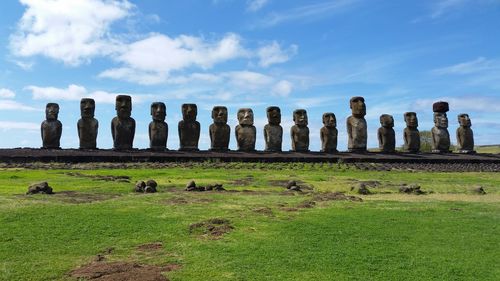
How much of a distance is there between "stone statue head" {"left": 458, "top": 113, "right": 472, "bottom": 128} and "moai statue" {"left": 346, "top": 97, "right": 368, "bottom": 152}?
7319 mm

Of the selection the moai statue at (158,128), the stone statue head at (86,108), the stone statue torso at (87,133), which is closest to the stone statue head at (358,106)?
the moai statue at (158,128)

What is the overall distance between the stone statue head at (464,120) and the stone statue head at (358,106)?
24.2 feet

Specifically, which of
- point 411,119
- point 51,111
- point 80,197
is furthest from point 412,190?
point 51,111

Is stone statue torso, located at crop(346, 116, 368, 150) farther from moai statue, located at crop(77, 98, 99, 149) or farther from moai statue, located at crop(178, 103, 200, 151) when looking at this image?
moai statue, located at crop(77, 98, 99, 149)

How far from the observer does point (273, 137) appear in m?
29.6

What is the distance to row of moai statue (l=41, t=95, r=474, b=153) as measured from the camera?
88.2 ft

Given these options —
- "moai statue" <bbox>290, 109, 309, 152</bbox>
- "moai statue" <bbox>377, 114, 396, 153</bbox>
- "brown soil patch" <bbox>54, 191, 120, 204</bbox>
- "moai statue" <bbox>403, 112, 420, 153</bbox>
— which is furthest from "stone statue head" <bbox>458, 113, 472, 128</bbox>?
→ "brown soil patch" <bbox>54, 191, 120, 204</bbox>

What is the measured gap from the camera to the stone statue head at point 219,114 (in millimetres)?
29016

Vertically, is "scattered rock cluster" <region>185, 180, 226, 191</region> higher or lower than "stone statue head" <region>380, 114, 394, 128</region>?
lower

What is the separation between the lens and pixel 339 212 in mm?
9945

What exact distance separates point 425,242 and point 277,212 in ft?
9.96

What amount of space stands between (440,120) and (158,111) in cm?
1744

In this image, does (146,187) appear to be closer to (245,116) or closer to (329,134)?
(245,116)

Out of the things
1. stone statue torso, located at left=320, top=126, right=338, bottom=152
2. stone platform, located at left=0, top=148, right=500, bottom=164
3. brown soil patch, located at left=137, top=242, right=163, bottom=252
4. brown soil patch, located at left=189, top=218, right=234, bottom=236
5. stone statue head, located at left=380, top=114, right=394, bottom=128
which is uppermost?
stone statue head, located at left=380, top=114, right=394, bottom=128
